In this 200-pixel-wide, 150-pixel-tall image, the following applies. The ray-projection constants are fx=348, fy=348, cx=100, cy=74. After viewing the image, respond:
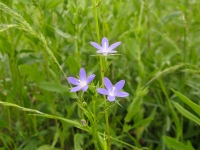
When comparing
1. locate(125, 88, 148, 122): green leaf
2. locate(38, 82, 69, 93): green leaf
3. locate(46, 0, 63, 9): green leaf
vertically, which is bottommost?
locate(125, 88, 148, 122): green leaf

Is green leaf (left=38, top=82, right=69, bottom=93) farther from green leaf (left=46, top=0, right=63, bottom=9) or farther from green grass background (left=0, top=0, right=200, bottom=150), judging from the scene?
green leaf (left=46, top=0, right=63, bottom=9)

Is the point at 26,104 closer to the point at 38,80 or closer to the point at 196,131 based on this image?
the point at 38,80

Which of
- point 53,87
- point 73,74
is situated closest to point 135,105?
point 53,87

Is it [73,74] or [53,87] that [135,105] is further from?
[73,74]

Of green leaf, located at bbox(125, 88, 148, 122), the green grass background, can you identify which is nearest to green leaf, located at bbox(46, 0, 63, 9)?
the green grass background

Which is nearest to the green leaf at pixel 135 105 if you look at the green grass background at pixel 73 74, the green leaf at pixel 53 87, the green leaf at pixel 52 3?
the green grass background at pixel 73 74

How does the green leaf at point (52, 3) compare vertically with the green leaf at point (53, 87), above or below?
above

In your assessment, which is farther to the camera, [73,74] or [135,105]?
[73,74]

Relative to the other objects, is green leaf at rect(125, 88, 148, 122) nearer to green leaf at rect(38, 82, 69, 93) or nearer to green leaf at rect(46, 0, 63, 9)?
green leaf at rect(38, 82, 69, 93)

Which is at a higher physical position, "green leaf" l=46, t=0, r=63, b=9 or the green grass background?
"green leaf" l=46, t=0, r=63, b=9

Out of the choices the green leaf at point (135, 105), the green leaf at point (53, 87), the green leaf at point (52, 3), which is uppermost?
the green leaf at point (52, 3)

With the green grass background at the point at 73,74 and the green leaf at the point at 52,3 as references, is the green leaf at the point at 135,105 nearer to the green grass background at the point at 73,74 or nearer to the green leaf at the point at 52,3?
the green grass background at the point at 73,74
